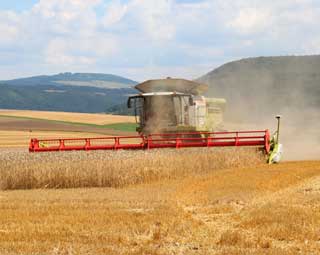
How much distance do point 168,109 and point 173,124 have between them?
60cm

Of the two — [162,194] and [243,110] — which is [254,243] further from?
[243,110]

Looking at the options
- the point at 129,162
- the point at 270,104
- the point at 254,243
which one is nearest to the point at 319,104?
the point at 270,104

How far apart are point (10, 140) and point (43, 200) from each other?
27847 mm

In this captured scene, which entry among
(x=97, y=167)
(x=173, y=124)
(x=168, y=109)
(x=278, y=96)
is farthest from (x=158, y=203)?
(x=278, y=96)

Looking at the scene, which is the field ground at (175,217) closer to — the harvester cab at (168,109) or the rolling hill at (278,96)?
the harvester cab at (168,109)

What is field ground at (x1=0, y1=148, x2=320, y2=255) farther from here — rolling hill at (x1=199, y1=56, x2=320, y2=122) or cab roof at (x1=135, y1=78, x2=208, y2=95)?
rolling hill at (x1=199, y1=56, x2=320, y2=122)

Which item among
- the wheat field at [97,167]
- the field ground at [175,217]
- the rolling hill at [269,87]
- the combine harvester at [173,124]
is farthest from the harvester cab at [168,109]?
the rolling hill at [269,87]

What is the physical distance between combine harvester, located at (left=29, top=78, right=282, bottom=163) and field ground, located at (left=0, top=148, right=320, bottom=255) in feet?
8.21

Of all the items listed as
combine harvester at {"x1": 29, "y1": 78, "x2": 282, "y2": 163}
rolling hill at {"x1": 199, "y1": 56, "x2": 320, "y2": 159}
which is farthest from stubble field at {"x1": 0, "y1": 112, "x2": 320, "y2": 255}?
rolling hill at {"x1": 199, "y1": 56, "x2": 320, "y2": 159}

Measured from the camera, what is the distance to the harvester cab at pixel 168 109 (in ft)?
75.7

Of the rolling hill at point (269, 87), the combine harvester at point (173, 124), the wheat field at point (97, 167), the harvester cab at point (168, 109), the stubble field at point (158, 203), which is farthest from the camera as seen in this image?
the rolling hill at point (269, 87)

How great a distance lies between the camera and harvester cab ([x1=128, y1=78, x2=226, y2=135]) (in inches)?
909

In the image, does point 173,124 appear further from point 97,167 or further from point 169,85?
point 97,167

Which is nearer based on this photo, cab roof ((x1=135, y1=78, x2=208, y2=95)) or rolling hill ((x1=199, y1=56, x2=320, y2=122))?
cab roof ((x1=135, y1=78, x2=208, y2=95))
